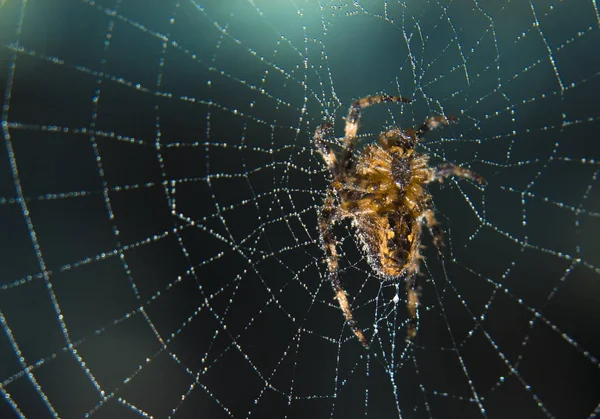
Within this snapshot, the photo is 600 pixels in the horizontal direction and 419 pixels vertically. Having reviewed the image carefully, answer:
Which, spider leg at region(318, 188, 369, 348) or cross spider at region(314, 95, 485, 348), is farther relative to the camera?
spider leg at region(318, 188, 369, 348)

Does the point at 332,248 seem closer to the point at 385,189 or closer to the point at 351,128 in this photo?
the point at 385,189

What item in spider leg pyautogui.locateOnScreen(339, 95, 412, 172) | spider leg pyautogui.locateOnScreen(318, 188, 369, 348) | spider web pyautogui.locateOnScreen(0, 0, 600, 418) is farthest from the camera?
spider web pyautogui.locateOnScreen(0, 0, 600, 418)

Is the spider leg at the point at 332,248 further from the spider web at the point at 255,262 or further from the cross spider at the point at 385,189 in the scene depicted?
the spider web at the point at 255,262

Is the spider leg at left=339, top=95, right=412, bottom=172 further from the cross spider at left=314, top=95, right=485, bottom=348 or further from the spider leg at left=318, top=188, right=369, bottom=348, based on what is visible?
the spider leg at left=318, top=188, right=369, bottom=348

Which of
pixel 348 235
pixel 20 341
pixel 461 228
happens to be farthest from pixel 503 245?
pixel 20 341

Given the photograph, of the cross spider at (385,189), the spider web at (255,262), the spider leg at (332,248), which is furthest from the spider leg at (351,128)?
the spider web at (255,262)

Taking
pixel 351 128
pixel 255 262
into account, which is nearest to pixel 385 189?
pixel 351 128

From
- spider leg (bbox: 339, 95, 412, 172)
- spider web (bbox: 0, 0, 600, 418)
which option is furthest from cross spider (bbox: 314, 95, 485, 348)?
spider web (bbox: 0, 0, 600, 418)
